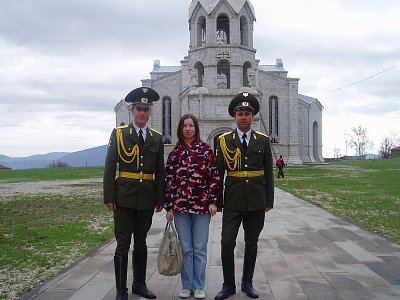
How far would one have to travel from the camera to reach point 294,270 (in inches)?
252

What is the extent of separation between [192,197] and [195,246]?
0.62 metres

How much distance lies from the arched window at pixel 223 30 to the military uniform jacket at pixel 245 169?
3476cm

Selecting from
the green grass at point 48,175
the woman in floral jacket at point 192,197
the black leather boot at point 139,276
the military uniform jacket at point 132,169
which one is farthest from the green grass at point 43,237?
the green grass at point 48,175

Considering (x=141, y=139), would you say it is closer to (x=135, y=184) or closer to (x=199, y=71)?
(x=135, y=184)

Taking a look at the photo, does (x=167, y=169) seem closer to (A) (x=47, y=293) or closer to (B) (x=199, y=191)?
(B) (x=199, y=191)

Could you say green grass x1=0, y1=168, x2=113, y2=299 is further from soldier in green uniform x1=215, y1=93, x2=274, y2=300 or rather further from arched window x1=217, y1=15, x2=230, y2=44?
arched window x1=217, y1=15, x2=230, y2=44

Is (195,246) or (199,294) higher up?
(195,246)

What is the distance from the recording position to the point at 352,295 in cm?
529

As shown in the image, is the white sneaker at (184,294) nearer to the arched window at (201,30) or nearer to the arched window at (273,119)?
the arched window at (201,30)

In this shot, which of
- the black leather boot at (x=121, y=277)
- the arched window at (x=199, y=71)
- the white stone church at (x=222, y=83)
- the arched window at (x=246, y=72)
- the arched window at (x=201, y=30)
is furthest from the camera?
the arched window at (x=199, y=71)

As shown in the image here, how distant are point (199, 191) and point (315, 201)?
10.8 meters

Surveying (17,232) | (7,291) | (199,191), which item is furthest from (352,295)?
(17,232)

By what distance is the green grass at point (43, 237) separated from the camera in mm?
6359

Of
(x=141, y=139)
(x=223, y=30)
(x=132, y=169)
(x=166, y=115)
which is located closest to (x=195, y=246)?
(x=132, y=169)
